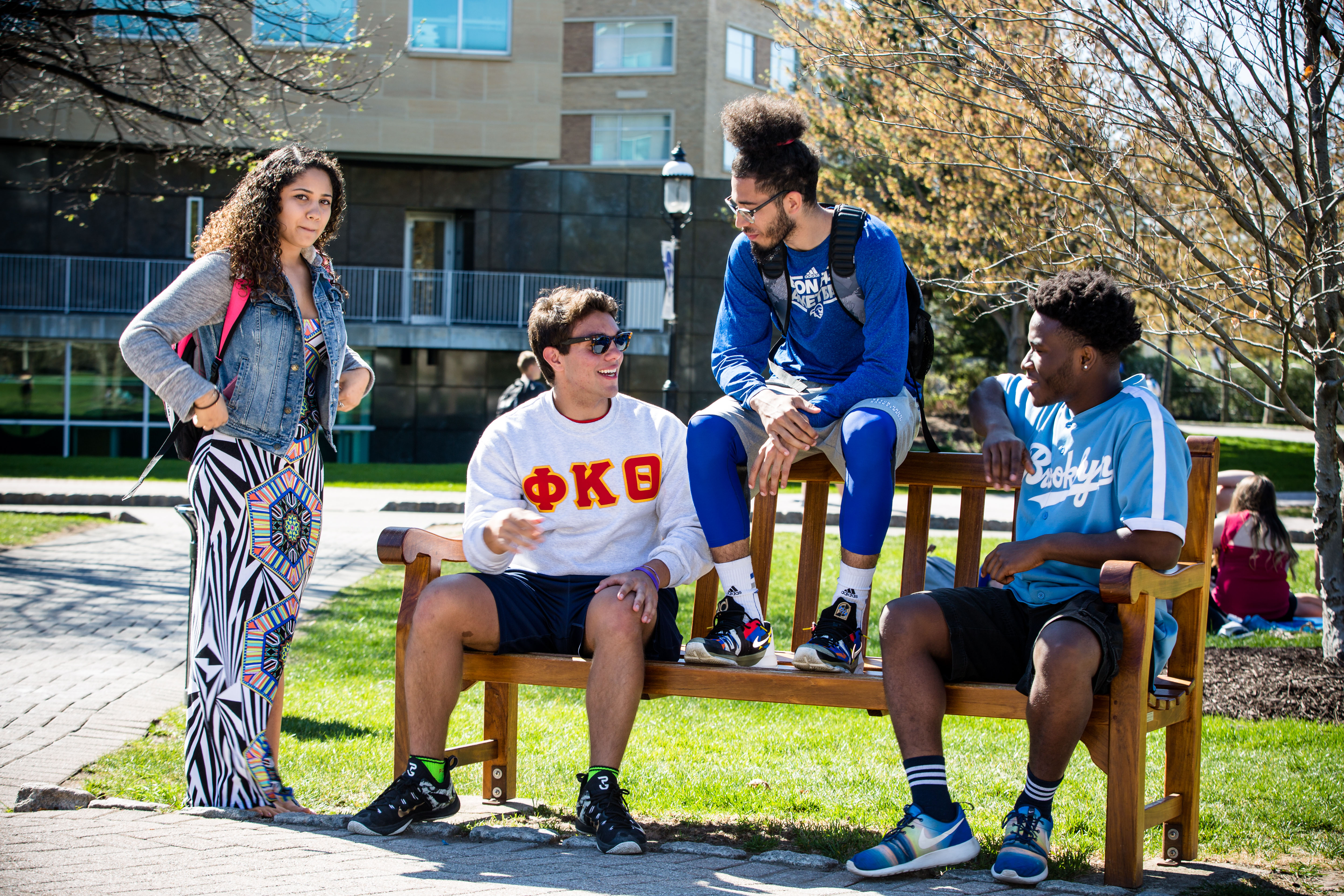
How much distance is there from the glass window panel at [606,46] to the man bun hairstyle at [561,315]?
112ft

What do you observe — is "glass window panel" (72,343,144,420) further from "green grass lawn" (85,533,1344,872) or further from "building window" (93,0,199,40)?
"green grass lawn" (85,533,1344,872)

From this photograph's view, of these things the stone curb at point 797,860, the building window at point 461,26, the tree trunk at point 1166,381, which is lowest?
the stone curb at point 797,860

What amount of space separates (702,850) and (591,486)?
1.19 m

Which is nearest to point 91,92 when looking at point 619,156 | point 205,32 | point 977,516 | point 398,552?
point 205,32

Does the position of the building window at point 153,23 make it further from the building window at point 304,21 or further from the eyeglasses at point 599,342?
the eyeglasses at point 599,342

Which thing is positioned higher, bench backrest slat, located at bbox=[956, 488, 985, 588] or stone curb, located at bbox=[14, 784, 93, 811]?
bench backrest slat, located at bbox=[956, 488, 985, 588]

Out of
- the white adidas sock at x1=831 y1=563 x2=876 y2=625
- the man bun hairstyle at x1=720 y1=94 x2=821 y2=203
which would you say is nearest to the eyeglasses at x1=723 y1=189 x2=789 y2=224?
the man bun hairstyle at x1=720 y1=94 x2=821 y2=203

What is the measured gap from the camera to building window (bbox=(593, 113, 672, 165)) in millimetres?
36531

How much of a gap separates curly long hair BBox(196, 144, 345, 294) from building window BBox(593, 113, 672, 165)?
3261cm

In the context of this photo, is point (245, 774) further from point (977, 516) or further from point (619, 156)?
point (619, 156)

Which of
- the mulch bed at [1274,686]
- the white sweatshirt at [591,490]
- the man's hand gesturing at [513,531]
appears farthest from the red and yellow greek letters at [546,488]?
the mulch bed at [1274,686]

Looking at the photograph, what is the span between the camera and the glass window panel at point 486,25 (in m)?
26.6

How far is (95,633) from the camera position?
777 cm

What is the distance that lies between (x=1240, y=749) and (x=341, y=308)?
4.12 m
